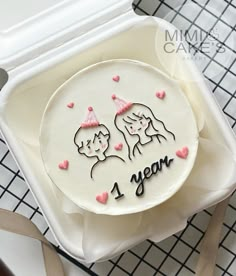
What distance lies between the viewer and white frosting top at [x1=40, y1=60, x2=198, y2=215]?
62 cm

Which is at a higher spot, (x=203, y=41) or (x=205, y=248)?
(x=203, y=41)

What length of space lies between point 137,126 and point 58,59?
0.33ft

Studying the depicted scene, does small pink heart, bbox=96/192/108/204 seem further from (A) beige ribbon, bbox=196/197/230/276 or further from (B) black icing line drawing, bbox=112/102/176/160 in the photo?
(A) beige ribbon, bbox=196/197/230/276

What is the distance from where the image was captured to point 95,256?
0.62m

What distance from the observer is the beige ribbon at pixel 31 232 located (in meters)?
0.68

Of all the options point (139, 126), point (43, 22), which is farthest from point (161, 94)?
point (43, 22)

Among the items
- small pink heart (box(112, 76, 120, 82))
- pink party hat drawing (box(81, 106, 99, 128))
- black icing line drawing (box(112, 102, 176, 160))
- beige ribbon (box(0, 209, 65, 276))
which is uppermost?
small pink heart (box(112, 76, 120, 82))

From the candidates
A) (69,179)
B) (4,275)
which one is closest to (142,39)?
(69,179)

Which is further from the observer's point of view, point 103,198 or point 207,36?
point 207,36

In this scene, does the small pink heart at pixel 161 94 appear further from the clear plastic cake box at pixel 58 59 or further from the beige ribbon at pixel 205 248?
the beige ribbon at pixel 205 248

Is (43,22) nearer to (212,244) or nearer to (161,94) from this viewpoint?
(161,94)

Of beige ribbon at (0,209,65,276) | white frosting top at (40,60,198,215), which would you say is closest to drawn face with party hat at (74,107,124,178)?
white frosting top at (40,60,198,215)

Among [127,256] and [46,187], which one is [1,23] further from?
[127,256]

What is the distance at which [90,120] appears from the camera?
63cm
